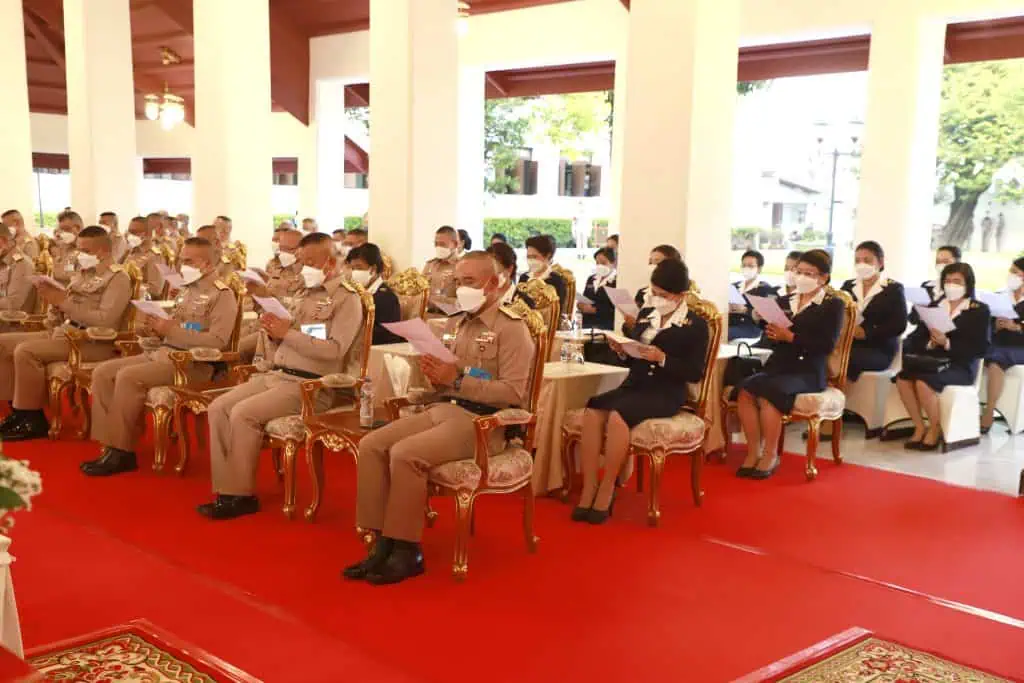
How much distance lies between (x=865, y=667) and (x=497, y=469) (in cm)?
172

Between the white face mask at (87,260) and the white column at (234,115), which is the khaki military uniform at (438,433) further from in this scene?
the white column at (234,115)

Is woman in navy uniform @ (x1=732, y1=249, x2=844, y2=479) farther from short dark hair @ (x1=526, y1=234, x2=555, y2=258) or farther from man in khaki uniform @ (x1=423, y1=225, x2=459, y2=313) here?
man in khaki uniform @ (x1=423, y1=225, x2=459, y2=313)

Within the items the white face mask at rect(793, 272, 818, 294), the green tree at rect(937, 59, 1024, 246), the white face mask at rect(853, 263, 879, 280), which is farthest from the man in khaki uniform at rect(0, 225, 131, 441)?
the green tree at rect(937, 59, 1024, 246)

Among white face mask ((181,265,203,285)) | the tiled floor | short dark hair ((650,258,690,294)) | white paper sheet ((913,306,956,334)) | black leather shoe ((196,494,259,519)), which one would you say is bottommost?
the tiled floor

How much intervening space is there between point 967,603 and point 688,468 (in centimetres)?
232

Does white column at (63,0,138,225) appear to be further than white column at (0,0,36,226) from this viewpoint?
No

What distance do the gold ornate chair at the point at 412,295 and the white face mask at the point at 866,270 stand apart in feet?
10.6

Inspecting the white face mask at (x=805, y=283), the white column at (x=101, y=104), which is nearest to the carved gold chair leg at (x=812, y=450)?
the white face mask at (x=805, y=283)

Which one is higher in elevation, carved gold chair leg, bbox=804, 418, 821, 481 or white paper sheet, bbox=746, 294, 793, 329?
white paper sheet, bbox=746, 294, 793, 329

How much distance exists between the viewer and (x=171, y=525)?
16.1 ft

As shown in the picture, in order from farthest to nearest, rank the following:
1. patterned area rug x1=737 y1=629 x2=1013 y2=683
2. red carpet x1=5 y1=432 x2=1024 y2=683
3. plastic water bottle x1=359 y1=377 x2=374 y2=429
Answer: plastic water bottle x1=359 y1=377 x2=374 y2=429, red carpet x1=5 y1=432 x2=1024 y2=683, patterned area rug x1=737 y1=629 x2=1013 y2=683

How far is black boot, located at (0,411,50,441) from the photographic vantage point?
6.67 metres

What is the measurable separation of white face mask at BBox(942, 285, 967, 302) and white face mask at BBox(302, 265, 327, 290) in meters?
4.53

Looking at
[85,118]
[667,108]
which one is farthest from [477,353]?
[85,118]
